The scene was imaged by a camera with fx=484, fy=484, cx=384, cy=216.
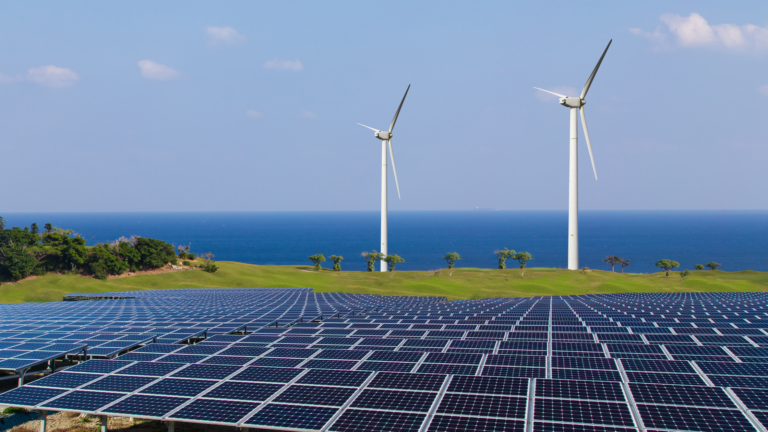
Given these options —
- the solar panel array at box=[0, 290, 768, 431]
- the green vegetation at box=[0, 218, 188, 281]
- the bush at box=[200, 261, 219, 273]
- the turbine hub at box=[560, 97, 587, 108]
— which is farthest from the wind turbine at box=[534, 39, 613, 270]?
the green vegetation at box=[0, 218, 188, 281]

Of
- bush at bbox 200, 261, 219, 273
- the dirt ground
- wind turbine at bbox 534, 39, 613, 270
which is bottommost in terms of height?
bush at bbox 200, 261, 219, 273

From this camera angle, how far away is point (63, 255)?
219ft

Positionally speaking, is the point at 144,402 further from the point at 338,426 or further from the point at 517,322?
the point at 517,322

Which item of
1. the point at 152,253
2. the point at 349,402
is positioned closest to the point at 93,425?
the point at 349,402

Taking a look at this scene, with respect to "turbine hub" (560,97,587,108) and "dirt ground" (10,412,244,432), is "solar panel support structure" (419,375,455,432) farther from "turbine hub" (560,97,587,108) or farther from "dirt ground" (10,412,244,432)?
"turbine hub" (560,97,587,108)

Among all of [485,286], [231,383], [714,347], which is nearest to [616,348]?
[714,347]

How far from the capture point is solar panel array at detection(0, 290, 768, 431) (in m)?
8.05

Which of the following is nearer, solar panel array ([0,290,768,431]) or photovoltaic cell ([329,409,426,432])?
photovoltaic cell ([329,409,426,432])

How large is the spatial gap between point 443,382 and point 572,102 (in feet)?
189

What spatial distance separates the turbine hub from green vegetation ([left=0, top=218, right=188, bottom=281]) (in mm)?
62020

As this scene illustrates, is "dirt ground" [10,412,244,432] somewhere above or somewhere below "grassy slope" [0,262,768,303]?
above

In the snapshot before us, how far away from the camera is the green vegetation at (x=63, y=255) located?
6275 cm

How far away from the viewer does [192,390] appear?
1016cm

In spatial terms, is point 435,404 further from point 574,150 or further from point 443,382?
point 574,150
